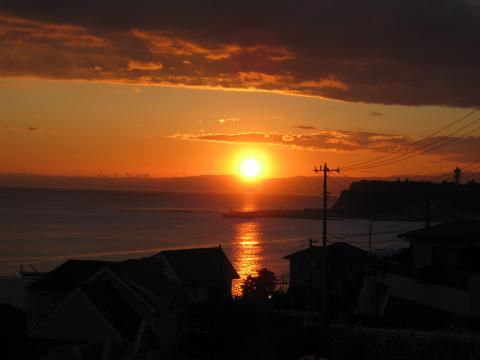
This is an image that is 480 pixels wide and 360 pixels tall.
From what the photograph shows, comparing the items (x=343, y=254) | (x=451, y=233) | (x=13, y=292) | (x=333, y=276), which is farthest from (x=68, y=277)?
(x=343, y=254)

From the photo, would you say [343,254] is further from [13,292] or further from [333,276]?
[13,292]

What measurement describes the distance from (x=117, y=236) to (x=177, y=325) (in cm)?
8820

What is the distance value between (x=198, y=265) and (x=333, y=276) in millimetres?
7218

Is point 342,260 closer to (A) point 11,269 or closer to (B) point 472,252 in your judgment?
(B) point 472,252

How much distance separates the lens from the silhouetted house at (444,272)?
18.0 meters

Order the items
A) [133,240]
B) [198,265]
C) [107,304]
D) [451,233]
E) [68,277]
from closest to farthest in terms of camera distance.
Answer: [451,233], [107,304], [68,277], [198,265], [133,240]

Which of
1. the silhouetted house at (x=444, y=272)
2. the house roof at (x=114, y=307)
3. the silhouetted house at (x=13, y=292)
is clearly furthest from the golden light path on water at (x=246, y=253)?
the silhouetted house at (x=444, y=272)

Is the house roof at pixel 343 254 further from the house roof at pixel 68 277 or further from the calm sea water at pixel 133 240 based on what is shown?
the calm sea water at pixel 133 240

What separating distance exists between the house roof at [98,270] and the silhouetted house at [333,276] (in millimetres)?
7150

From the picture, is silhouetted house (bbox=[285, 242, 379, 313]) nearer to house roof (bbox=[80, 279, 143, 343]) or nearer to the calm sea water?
house roof (bbox=[80, 279, 143, 343])

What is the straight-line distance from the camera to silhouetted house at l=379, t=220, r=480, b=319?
17969 mm

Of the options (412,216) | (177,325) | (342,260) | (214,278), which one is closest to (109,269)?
(177,325)

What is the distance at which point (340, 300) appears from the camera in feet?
91.2

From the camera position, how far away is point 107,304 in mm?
21266
